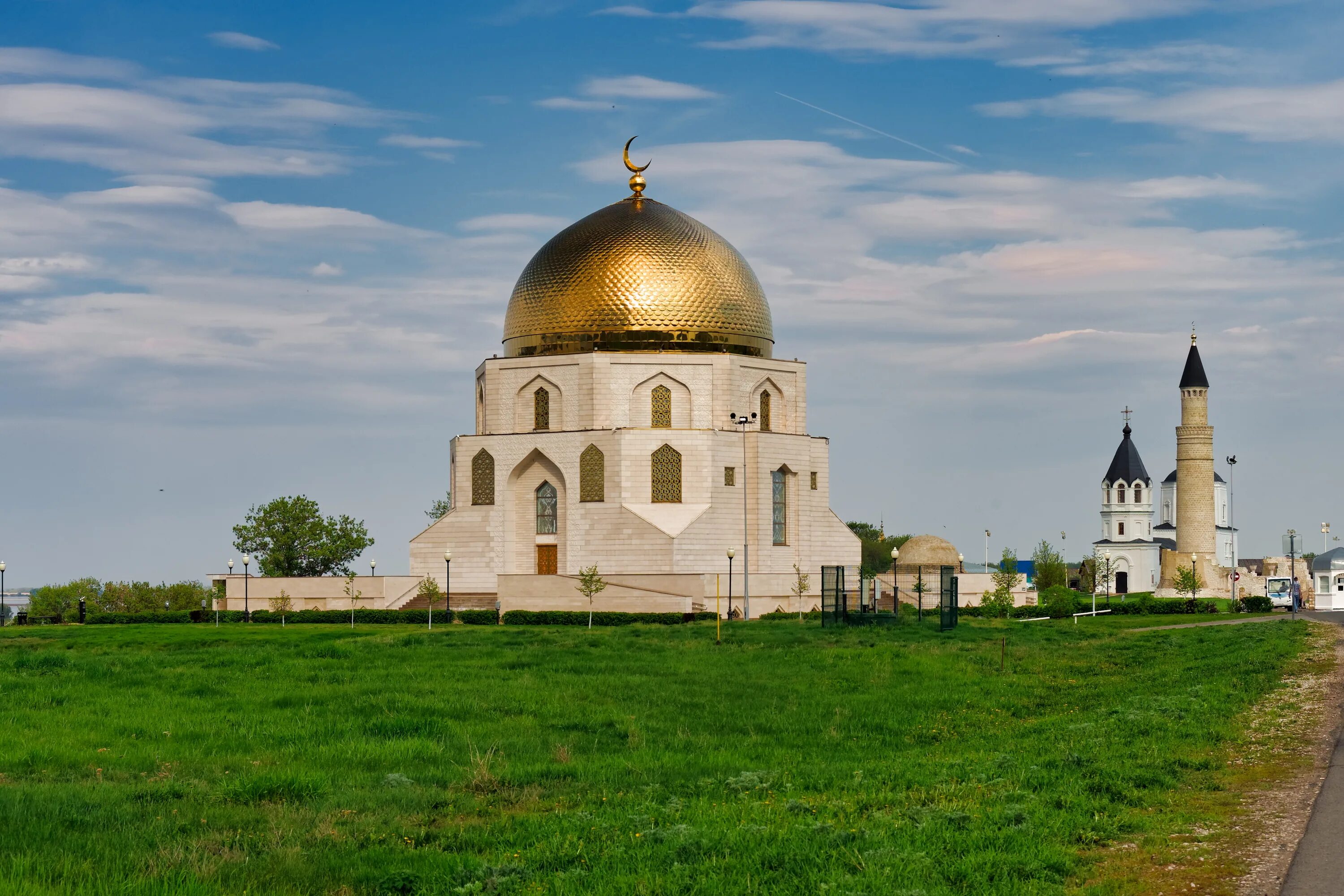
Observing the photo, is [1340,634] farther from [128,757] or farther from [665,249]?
[665,249]

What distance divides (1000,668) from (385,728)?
1199 centimetres

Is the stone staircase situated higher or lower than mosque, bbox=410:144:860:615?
lower

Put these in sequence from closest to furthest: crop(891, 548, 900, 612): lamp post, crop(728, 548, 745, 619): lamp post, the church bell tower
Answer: crop(891, 548, 900, 612): lamp post, crop(728, 548, 745, 619): lamp post, the church bell tower

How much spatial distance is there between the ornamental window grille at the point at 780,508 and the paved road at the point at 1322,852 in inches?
1602

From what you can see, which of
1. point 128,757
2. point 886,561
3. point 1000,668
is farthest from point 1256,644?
point 886,561

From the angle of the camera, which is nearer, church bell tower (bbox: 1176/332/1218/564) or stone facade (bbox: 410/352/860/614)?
stone facade (bbox: 410/352/860/614)

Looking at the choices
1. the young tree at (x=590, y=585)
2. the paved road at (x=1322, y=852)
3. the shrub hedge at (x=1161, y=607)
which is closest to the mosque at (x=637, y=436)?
the young tree at (x=590, y=585)

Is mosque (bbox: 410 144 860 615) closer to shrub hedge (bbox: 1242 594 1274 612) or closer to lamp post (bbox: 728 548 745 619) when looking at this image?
lamp post (bbox: 728 548 745 619)

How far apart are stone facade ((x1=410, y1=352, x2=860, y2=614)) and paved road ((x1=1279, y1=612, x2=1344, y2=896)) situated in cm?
3702

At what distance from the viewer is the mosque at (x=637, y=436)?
49.5m

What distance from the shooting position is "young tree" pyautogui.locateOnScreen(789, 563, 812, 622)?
47188mm

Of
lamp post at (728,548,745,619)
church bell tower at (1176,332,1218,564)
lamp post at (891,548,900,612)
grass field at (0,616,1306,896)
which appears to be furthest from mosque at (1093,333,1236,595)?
grass field at (0,616,1306,896)

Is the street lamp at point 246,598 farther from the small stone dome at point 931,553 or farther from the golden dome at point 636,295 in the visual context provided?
the small stone dome at point 931,553

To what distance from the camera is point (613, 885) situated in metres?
8.10
